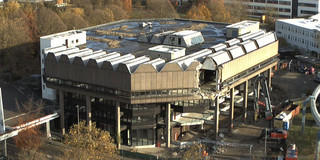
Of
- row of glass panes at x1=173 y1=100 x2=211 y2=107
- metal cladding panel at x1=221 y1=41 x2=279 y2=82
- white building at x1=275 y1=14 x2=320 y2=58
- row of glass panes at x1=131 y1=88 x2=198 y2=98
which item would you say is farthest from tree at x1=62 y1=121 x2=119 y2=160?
white building at x1=275 y1=14 x2=320 y2=58

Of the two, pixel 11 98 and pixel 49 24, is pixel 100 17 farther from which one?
pixel 11 98

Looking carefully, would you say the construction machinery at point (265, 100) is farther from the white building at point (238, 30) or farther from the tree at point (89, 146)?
the tree at point (89, 146)

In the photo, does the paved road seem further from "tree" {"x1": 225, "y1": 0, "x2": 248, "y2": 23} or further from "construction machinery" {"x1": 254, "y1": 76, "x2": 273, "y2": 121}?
"tree" {"x1": 225, "y1": 0, "x2": 248, "y2": 23}

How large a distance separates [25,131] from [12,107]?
37.6 feet

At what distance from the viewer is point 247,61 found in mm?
87125

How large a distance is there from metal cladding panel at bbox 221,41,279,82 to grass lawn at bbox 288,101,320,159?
1268 centimetres

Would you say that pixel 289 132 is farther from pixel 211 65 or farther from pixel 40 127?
pixel 40 127

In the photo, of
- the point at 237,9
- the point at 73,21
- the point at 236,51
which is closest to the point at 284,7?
the point at 237,9

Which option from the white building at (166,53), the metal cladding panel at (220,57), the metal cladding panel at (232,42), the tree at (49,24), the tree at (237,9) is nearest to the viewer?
the metal cladding panel at (220,57)

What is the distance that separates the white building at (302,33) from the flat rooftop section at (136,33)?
31845 mm

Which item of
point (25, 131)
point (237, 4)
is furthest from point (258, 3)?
point (25, 131)

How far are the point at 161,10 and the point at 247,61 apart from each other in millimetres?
80969

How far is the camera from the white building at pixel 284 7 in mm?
175375

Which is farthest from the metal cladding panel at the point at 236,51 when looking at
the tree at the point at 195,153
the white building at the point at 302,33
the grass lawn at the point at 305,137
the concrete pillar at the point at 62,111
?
the white building at the point at 302,33
